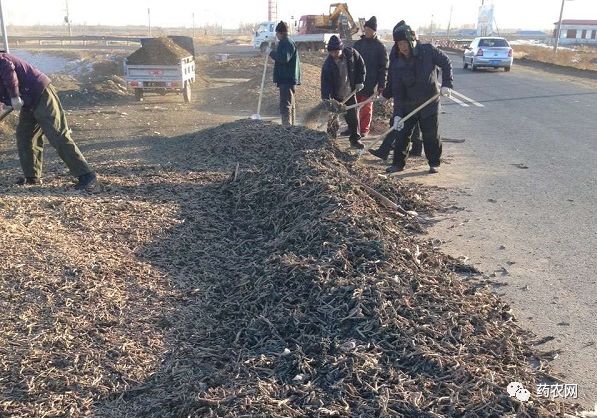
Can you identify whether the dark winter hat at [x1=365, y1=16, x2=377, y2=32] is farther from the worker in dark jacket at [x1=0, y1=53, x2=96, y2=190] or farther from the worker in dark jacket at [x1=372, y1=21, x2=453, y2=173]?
the worker in dark jacket at [x1=0, y1=53, x2=96, y2=190]

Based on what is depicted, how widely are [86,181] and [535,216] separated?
486 cm

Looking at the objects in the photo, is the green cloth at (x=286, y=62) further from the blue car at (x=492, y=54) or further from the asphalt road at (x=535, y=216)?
the blue car at (x=492, y=54)

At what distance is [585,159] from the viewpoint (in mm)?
8422

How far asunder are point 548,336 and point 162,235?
3.15 m

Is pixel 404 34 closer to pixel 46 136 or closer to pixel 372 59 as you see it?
pixel 372 59

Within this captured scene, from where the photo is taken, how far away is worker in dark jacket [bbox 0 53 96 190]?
5785mm

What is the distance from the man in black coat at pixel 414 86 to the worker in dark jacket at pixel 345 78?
121 centimetres

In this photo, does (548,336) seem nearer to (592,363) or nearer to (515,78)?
(592,363)

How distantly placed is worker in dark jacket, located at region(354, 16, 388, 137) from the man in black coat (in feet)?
4.63

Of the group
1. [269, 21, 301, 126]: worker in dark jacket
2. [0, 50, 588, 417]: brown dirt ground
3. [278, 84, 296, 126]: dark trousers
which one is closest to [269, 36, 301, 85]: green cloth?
[269, 21, 301, 126]: worker in dark jacket

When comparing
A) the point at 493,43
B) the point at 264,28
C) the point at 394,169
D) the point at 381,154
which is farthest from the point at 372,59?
the point at 264,28

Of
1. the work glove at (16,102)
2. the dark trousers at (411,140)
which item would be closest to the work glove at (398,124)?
the dark trousers at (411,140)

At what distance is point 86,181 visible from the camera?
6.19 metres

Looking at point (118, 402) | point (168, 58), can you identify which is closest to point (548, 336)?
point (118, 402)
